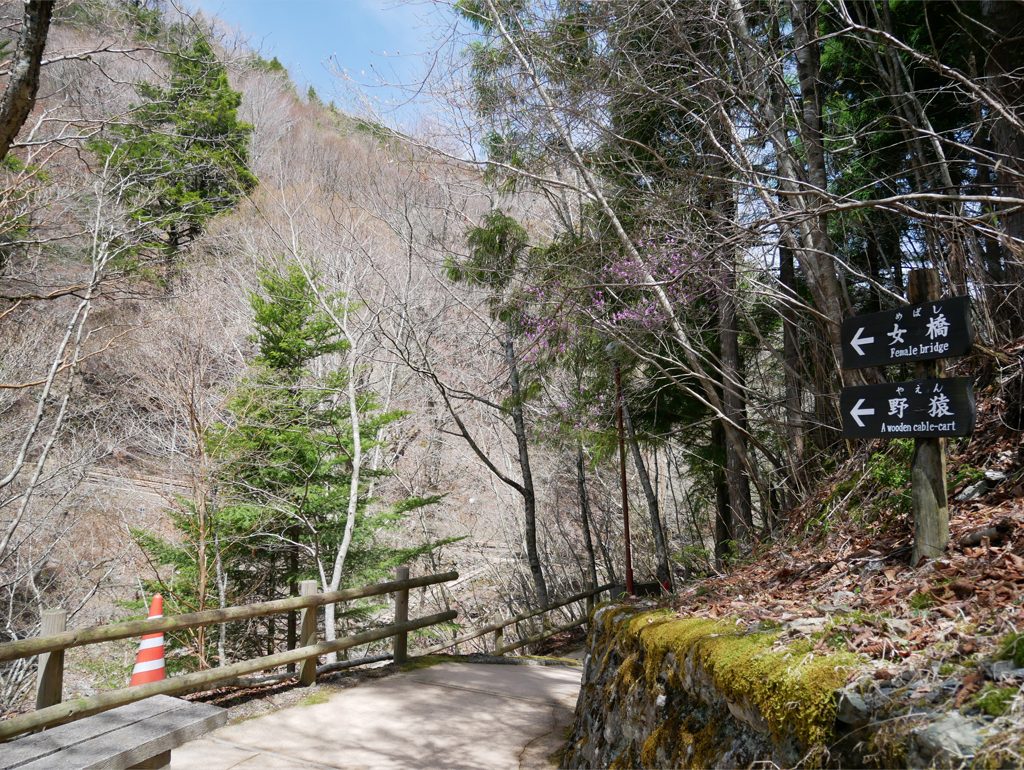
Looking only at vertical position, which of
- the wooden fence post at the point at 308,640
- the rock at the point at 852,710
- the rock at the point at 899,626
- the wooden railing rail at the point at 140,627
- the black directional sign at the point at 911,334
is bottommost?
the wooden fence post at the point at 308,640

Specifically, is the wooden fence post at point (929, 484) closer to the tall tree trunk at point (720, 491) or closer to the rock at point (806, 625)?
the rock at point (806, 625)

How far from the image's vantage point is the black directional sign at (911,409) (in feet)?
8.49

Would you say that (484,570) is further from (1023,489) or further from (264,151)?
(264,151)

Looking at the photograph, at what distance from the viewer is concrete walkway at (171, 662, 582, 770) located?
3711 mm

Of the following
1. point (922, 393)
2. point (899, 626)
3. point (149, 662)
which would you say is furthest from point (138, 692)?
point (922, 393)

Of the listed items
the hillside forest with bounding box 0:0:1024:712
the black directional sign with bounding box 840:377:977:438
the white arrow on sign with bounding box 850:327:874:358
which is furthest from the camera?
A: the hillside forest with bounding box 0:0:1024:712

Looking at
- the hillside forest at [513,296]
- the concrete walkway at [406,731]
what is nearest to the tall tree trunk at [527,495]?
the hillside forest at [513,296]

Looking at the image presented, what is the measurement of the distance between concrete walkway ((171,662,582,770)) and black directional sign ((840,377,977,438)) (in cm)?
273

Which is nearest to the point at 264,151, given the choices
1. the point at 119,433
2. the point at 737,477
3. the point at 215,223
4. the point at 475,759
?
the point at 215,223

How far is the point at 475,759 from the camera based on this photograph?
3955mm

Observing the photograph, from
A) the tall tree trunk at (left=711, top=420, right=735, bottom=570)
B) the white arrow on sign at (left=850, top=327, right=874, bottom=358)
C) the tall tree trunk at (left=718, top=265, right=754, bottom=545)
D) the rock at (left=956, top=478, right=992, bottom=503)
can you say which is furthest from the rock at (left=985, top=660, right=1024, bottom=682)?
the tall tree trunk at (left=711, top=420, right=735, bottom=570)

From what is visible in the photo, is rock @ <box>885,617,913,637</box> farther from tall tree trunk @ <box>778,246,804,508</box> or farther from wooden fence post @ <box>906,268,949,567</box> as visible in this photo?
tall tree trunk @ <box>778,246,804,508</box>

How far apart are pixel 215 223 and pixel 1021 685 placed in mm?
19418

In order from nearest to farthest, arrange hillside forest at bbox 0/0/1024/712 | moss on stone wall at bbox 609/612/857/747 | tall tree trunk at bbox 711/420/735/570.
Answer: moss on stone wall at bbox 609/612/857/747
hillside forest at bbox 0/0/1024/712
tall tree trunk at bbox 711/420/735/570
